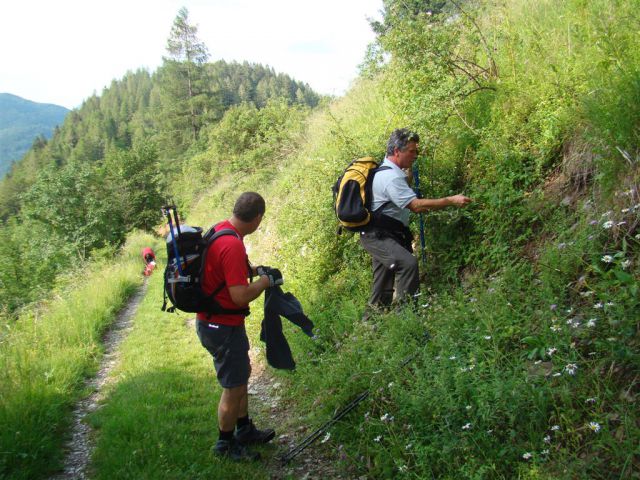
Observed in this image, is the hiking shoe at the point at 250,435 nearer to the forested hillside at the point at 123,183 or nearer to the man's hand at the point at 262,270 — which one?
the man's hand at the point at 262,270

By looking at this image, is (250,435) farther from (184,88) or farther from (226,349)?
(184,88)

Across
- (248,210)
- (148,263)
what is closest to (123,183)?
(148,263)

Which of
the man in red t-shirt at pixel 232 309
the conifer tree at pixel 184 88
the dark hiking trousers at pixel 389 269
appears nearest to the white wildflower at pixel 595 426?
the dark hiking trousers at pixel 389 269

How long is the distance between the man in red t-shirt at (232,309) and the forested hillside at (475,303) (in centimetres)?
35

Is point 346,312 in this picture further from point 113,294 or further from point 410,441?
point 113,294

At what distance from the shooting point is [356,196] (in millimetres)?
4750

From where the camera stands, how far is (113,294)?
11727 millimetres

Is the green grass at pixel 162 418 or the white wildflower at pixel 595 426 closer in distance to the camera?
the white wildflower at pixel 595 426

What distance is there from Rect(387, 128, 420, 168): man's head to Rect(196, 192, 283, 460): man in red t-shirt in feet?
5.54

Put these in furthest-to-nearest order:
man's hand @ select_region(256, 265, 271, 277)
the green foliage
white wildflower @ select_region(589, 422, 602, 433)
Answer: the green foliage
man's hand @ select_region(256, 265, 271, 277)
white wildflower @ select_region(589, 422, 602, 433)

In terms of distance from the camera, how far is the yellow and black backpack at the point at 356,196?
474 cm

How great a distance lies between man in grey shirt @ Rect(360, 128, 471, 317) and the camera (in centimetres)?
459

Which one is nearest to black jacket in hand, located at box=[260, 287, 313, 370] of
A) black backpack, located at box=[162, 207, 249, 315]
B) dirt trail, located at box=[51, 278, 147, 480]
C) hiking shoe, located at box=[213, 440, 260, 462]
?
black backpack, located at box=[162, 207, 249, 315]

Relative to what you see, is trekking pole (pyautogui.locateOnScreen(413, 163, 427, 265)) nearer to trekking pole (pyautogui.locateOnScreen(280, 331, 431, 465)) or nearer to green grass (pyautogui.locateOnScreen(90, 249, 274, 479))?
trekking pole (pyautogui.locateOnScreen(280, 331, 431, 465))
